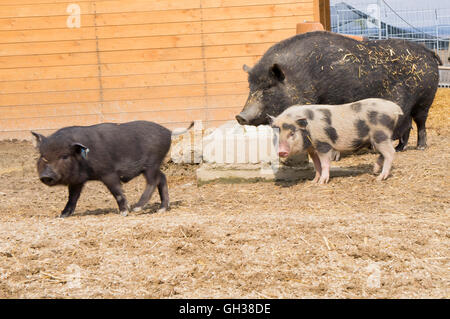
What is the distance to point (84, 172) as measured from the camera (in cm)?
473

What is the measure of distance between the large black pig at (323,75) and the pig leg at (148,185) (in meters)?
1.65

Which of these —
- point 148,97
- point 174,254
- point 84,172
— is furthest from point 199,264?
point 148,97

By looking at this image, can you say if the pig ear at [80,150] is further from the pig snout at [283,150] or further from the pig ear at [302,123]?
the pig ear at [302,123]

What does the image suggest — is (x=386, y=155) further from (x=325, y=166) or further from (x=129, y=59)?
(x=129, y=59)

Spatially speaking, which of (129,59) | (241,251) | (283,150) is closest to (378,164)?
(283,150)

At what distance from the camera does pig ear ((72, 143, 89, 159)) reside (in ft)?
15.0

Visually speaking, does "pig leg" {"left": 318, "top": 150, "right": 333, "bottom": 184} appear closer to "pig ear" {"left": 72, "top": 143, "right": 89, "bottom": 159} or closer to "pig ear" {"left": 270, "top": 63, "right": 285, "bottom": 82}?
"pig ear" {"left": 270, "top": 63, "right": 285, "bottom": 82}

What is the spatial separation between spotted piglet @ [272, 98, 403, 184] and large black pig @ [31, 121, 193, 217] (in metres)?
1.35

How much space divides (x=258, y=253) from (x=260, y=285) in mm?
376

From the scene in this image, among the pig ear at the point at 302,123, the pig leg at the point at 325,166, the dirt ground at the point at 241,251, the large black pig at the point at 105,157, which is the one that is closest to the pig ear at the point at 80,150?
the large black pig at the point at 105,157

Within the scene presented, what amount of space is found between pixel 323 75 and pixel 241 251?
3474mm

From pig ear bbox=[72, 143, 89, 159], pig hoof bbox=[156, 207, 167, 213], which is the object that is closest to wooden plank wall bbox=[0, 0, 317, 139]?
pig hoof bbox=[156, 207, 167, 213]

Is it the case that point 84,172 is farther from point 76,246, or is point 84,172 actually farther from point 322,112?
point 322,112

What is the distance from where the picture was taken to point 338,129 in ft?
19.2
